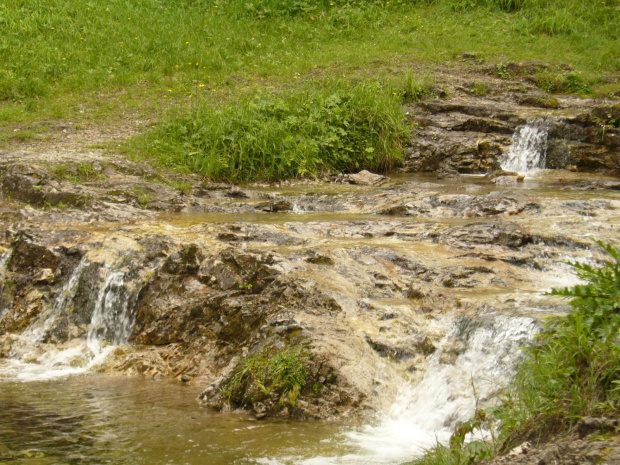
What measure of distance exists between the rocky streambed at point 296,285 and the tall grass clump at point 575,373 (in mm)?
481

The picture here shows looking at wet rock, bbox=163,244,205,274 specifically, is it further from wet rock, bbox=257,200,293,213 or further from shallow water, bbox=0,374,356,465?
wet rock, bbox=257,200,293,213

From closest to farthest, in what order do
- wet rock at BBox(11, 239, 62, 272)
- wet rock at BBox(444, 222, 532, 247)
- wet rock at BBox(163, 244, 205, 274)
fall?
wet rock at BBox(163, 244, 205, 274)
wet rock at BBox(444, 222, 532, 247)
wet rock at BBox(11, 239, 62, 272)

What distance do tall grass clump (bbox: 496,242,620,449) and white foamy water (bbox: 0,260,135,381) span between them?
168 inches

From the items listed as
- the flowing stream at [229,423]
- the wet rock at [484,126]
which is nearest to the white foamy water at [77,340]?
the flowing stream at [229,423]

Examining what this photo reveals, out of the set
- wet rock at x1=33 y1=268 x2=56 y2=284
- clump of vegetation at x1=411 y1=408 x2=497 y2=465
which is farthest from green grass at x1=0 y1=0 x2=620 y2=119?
clump of vegetation at x1=411 y1=408 x2=497 y2=465

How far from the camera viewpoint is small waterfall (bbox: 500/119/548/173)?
1278cm

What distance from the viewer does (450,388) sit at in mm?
5328

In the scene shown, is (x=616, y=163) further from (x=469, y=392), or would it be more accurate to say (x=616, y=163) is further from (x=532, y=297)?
(x=469, y=392)

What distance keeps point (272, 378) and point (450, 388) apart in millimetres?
1327

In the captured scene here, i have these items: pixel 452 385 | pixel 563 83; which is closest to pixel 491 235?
pixel 452 385

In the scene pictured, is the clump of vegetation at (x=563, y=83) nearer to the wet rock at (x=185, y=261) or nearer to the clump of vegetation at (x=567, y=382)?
the wet rock at (x=185, y=261)

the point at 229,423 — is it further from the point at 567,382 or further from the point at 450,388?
the point at 567,382

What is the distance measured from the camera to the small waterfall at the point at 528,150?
12777mm

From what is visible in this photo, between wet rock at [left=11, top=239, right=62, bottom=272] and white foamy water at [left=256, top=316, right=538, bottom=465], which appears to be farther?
wet rock at [left=11, top=239, right=62, bottom=272]
